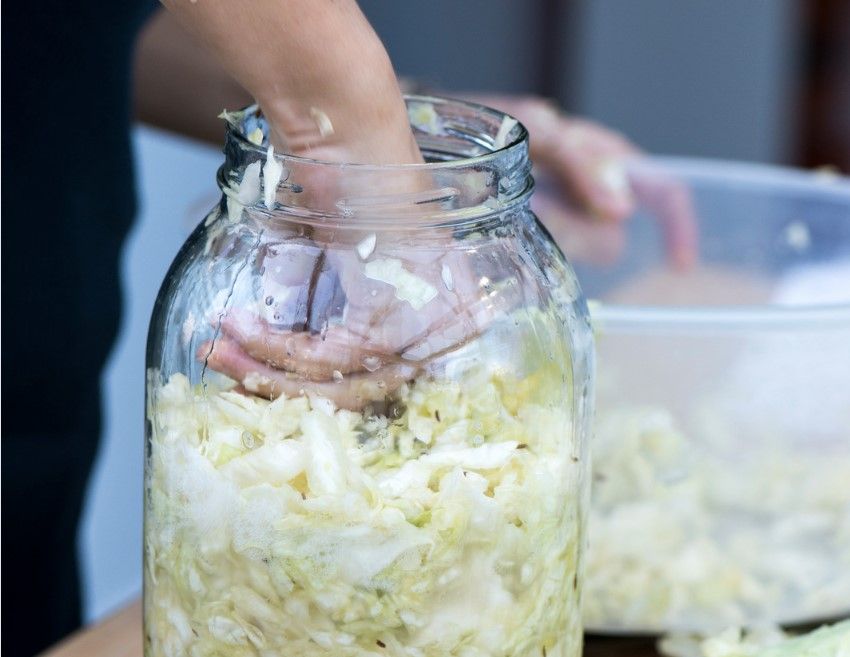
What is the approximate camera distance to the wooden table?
0.63 m

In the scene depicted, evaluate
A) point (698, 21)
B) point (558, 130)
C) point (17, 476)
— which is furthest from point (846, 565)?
point (698, 21)

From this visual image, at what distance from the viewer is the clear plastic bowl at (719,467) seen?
0.62 m

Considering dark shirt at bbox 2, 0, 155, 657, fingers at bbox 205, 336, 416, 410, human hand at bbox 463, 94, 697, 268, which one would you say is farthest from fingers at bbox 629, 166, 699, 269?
fingers at bbox 205, 336, 416, 410

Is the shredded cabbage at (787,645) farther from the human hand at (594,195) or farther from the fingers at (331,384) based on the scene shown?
the human hand at (594,195)

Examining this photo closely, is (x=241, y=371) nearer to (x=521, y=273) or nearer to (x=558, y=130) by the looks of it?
(x=521, y=273)

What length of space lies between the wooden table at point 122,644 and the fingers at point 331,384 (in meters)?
0.26

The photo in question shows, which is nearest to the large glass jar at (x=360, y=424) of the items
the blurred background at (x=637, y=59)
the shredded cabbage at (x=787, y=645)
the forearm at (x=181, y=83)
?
the shredded cabbage at (x=787, y=645)

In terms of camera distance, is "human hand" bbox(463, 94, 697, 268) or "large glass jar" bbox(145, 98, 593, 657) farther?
"human hand" bbox(463, 94, 697, 268)

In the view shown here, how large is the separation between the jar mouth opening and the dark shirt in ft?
0.95

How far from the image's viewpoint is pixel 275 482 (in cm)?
42

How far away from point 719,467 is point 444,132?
251 mm

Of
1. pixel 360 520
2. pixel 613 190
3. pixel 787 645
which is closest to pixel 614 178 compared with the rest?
pixel 613 190

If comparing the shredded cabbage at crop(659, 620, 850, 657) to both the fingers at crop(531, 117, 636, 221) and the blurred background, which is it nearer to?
the fingers at crop(531, 117, 636, 221)

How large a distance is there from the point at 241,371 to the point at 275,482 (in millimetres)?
46
